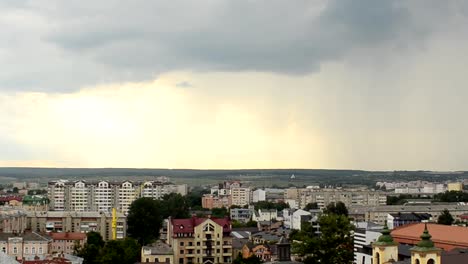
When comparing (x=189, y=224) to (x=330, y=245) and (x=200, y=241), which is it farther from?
(x=330, y=245)

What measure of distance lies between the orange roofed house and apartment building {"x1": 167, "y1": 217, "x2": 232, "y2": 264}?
16.4 m

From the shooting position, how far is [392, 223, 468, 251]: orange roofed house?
2074 inches

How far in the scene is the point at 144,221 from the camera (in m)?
88.6

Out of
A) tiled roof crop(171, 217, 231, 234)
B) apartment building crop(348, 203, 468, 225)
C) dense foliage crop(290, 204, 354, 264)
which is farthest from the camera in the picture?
apartment building crop(348, 203, 468, 225)

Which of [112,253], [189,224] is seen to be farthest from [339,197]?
[112,253]

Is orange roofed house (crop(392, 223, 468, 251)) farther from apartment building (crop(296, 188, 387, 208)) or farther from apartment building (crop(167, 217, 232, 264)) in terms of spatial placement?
apartment building (crop(296, 188, 387, 208))

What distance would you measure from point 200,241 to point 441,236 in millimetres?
22682

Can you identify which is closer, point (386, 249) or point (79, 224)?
point (386, 249)

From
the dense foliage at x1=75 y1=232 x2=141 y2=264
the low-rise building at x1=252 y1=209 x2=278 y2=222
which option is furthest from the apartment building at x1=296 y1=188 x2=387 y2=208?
the dense foliage at x1=75 y1=232 x2=141 y2=264

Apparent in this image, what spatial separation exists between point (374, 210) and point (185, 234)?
5765 centimetres

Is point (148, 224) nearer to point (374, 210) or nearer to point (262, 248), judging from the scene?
point (262, 248)

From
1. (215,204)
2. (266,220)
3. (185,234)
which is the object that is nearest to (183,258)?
(185,234)

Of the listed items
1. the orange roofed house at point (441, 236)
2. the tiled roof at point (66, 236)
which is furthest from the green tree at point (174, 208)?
the orange roofed house at point (441, 236)

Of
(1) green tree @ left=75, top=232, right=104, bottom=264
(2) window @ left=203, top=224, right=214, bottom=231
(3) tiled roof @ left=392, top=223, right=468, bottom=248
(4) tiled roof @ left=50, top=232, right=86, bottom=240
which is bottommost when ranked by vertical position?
(1) green tree @ left=75, top=232, right=104, bottom=264
